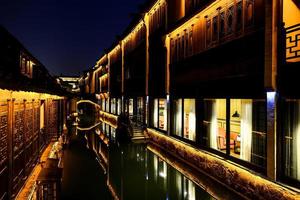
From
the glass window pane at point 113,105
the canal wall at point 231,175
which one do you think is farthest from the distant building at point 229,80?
the glass window pane at point 113,105

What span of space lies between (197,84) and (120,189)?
756 cm

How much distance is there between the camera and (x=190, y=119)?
17.6 meters

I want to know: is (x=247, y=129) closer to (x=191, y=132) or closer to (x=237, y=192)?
(x=237, y=192)

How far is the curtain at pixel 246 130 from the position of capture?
11.7 meters

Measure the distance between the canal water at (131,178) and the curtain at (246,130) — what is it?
177 centimetres

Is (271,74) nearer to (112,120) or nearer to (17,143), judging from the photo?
(17,143)

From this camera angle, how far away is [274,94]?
960 cm

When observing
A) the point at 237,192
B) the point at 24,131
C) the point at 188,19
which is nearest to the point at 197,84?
the point at 188,19

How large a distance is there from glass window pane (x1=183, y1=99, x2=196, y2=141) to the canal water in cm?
186

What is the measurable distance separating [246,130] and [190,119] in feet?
19.3

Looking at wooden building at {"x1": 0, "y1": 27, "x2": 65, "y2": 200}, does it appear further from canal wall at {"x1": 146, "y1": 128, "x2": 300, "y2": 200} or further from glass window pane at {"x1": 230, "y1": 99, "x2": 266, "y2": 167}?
glass window pane at {"x1": 230, "y1": 99, "x2": 266, "y2": 167}

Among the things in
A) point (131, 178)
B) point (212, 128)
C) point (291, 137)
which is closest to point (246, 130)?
point (291, 137)

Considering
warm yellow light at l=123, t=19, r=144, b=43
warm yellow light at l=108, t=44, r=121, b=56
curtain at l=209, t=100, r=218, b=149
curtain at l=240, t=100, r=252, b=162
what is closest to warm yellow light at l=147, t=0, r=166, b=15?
warm yellow light at l=123, t=19, r=144, b=43

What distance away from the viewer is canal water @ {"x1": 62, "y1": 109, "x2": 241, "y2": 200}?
1169 cm
